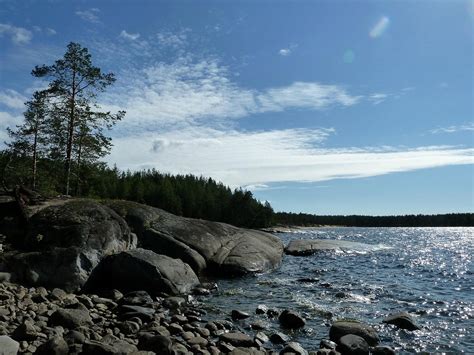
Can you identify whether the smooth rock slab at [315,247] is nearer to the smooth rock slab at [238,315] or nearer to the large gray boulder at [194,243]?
the large gray boulder at [194,243]

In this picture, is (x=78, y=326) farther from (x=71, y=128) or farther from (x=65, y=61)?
(x=65, y=61)

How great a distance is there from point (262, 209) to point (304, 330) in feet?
315

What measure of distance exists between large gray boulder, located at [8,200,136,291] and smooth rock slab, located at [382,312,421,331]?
40.0 feet

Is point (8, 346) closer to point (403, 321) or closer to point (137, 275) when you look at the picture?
point (137, 275)

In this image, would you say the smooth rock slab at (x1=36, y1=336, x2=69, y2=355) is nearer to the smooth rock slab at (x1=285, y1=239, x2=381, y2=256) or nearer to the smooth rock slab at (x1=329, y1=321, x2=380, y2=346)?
the smooth rock slab at (x1=329, y1=321, x2=380, y2=346)

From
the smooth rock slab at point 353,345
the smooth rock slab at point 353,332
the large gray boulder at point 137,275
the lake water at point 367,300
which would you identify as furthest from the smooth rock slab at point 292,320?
the large gray boulder at point 137,275

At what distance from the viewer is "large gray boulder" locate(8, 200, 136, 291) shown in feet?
55.3

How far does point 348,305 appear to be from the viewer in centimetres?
1730

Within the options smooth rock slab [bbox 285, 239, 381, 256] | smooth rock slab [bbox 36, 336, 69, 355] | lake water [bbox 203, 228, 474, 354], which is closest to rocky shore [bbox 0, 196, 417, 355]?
smooth rock slab [bbox 36, 336, 69, 355]

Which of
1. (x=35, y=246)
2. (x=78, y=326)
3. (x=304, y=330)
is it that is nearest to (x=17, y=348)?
(x=78, y=326)

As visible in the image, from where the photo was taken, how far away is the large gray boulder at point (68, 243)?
16859mm

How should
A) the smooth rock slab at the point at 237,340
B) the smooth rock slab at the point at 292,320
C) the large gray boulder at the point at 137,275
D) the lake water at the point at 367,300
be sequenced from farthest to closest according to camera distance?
the large gray boulder at the point at 137,275
the smooth rock slab at the point at 292,320
the lake water at the point at 367,300
the smooth rock slab at the point at 237,340

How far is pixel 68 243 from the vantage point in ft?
61.3

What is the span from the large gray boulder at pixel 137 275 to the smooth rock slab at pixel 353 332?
25.1 ft
